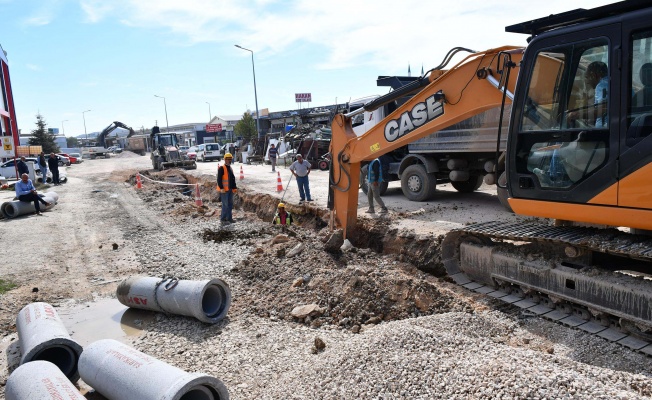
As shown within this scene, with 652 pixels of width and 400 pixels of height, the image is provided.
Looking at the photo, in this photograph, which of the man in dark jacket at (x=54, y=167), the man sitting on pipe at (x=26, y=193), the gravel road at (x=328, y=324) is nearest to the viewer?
the gravel road at (x=328, y=324)

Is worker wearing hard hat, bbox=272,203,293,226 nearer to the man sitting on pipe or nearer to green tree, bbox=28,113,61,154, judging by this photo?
the man sitting on pipe

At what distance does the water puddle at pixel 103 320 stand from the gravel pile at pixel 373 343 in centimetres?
34

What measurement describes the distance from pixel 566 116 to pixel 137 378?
4.82m

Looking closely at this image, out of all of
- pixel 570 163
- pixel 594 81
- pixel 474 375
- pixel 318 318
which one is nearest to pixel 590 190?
pixel 570 163

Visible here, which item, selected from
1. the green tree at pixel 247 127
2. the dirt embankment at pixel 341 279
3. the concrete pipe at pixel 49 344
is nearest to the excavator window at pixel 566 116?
the dirt embankment at pixel 341 279

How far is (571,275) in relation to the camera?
498 cm

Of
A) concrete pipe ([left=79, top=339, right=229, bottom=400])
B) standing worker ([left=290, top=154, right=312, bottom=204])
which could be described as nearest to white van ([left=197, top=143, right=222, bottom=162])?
standing worker ([left=290, top=154, right=312, bottom=204])

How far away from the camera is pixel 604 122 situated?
462 cm

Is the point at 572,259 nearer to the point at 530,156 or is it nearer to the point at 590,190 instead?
the point at 590,190

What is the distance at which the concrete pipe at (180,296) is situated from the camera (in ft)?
20.0

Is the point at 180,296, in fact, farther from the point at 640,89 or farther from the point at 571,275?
the point at 640,89

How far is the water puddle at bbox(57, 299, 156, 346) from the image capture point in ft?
21.0

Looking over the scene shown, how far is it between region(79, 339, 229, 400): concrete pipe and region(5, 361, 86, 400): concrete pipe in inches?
A: 12.8

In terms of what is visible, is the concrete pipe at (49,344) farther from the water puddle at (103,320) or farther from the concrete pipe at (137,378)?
the water puddle at (103,320)
